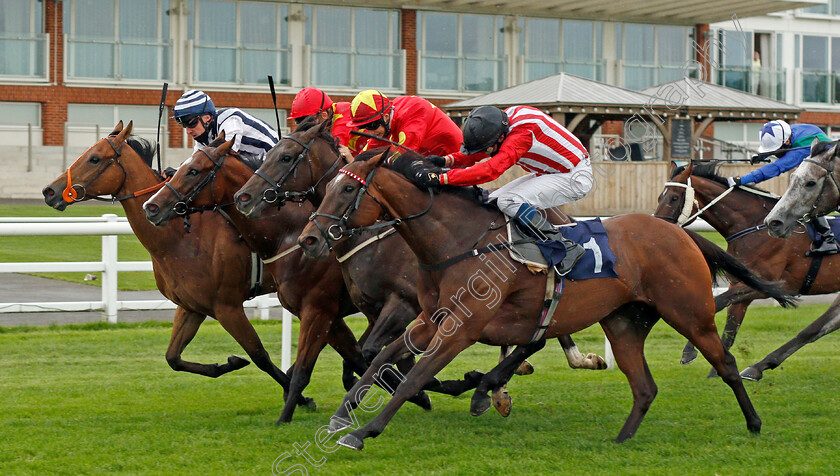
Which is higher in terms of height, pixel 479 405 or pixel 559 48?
pixel 559 48

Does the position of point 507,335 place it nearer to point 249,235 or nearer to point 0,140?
point 249,235

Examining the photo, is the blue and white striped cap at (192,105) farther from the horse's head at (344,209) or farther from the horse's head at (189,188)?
the horse's head at (344,209)

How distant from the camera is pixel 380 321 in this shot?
5570mm

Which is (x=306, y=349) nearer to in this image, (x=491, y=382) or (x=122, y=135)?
(x=491, y=382)

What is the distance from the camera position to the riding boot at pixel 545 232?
5020 mm

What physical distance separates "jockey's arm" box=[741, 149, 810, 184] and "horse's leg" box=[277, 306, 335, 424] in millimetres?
3410

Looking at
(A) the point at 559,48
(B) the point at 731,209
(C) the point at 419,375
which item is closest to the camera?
(C) the point at 419,375

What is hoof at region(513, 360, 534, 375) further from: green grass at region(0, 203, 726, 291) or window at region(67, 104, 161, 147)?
window at region(67, 104, 161, 147)

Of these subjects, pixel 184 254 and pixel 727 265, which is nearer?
pixel 727 265

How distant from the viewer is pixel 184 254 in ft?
19.9

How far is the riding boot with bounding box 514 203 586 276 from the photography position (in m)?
5.02

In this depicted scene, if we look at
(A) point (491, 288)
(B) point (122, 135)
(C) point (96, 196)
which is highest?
(B) point (122, 135)

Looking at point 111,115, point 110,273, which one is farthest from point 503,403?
point 111,115

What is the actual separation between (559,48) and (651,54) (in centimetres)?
258
